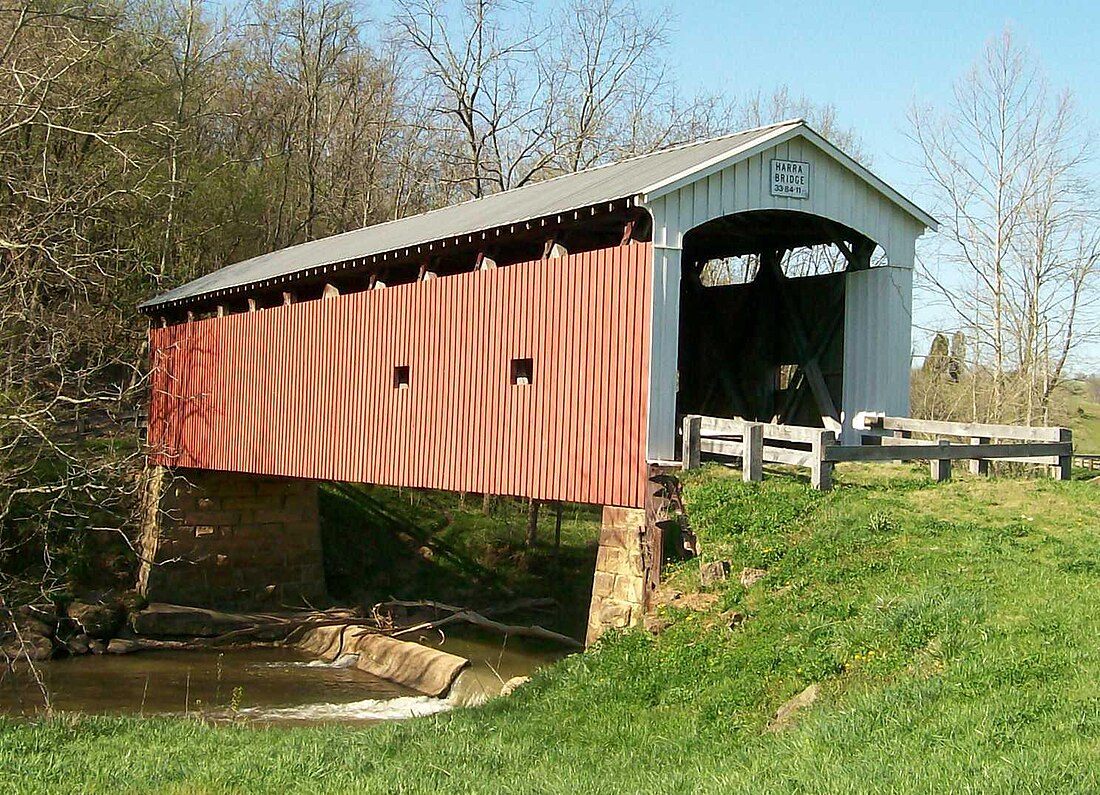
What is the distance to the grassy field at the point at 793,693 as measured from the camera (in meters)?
5.63

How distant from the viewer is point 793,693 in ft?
23.8

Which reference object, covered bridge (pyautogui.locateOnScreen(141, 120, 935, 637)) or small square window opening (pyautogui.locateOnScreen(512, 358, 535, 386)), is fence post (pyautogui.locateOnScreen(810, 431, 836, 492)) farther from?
small square window opening (pyautogui.locateOnScreen(512, 358, 535, 386))

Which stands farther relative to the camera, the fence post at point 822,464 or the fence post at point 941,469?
the fence post at point 941,469

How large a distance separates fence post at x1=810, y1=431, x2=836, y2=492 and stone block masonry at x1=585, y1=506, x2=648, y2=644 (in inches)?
59.8

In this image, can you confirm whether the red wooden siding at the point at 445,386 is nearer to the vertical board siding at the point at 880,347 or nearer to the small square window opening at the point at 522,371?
the small square window opening at the point at 522,371

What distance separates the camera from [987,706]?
5.84 meters

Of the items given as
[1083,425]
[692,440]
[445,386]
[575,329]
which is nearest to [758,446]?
[692,440]

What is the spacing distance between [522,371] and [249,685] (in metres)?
6.10

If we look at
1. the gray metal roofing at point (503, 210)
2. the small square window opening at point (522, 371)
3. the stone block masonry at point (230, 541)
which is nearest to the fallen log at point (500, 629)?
the stone block masonry at point (230, 541)

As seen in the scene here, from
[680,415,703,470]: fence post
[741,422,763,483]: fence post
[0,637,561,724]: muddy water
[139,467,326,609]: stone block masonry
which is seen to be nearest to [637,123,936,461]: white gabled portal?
[680,415,703,470]: fence post

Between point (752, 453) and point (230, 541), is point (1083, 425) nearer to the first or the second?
point (230, 541)

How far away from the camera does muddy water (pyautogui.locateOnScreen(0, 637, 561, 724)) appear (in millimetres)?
13086

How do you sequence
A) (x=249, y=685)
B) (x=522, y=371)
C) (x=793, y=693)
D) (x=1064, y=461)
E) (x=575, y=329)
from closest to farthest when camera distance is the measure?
(x=793, y=693) → (x=575, y=329) → (x=1064, y=461) → (x=522, y=371) → (x=249, y=685)

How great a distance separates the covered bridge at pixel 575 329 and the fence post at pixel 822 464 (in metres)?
1.22
